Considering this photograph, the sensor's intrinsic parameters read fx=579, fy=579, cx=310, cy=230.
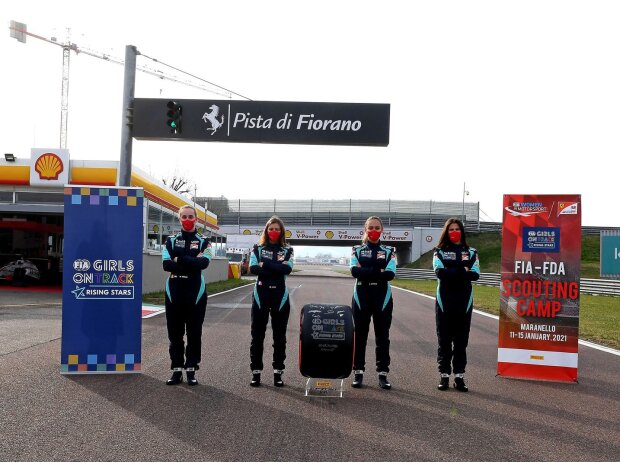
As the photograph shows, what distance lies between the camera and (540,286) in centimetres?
775

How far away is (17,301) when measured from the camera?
17.4 metres

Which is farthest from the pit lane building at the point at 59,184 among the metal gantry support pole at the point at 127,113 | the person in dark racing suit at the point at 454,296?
the person in dark racing suit at the point at 454,296

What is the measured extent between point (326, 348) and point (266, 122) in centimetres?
670

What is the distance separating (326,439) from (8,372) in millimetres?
4346

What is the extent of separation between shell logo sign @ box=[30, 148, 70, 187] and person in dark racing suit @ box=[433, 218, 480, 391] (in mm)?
17646

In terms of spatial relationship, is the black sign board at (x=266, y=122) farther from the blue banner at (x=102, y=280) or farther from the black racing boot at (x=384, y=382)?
the black racing boot at (x=384, y=382)

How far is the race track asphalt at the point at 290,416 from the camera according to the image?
174 inches

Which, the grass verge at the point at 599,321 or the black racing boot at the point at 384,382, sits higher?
the black racing boot at the point at 384,382

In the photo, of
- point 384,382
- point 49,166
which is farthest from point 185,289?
point 49,166

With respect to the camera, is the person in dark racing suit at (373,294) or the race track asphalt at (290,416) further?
the person in dark racing suit at (373,294)

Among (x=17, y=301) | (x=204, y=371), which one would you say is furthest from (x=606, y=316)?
(x=17, y=301)

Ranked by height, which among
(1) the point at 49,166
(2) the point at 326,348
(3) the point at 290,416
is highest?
(1) the point at 49,166

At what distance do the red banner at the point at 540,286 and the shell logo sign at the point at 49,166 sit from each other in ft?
57.7

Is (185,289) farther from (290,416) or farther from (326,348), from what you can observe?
(290,416)
